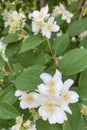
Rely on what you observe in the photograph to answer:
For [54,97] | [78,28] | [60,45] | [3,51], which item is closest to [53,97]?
[54,97]

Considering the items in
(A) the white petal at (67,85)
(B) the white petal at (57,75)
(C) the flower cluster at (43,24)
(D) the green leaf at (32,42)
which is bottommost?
(A) the white petal at (67,85)

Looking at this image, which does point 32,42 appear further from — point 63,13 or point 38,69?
point 63,13

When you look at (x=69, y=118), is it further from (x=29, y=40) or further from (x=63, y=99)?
(x=29, y=40)

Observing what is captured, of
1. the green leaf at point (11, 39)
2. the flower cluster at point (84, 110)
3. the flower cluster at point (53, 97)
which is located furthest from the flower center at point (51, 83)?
the green leaf at point (11, 39)

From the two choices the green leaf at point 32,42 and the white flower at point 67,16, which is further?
the white flower at point 67,16

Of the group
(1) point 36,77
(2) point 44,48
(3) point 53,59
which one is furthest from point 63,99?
(2) point 44,48

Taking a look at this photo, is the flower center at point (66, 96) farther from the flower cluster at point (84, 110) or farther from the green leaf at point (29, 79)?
the flower cluster at point (84, 110)

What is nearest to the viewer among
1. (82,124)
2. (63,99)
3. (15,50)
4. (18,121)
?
(63,99)
